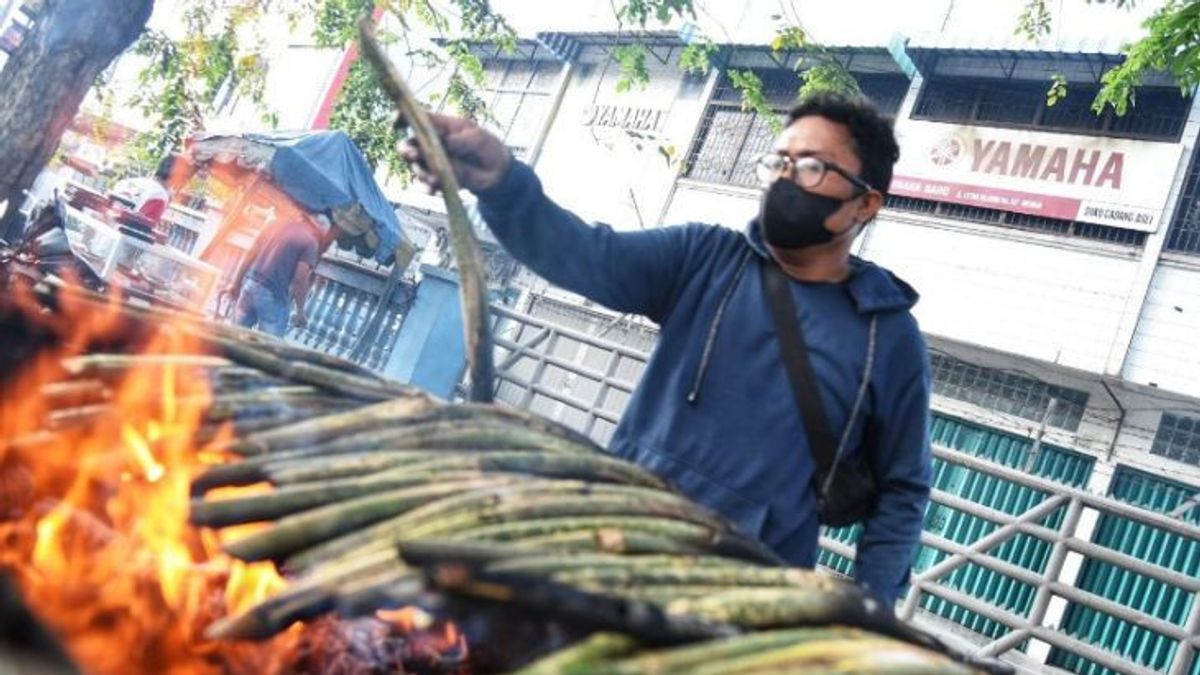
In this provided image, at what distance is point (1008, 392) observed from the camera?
37.3 ft

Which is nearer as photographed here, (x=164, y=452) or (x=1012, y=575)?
(x=164, y=452)

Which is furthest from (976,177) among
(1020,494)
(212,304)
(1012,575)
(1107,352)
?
(212,304)

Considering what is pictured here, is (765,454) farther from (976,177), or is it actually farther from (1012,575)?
(976,177)

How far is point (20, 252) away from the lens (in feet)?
20.2

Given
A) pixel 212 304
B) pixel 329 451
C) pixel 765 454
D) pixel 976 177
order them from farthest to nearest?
1. pixel 976 177
2. pixel 212 304
3. pixel 765 454
4. pixel 329 451

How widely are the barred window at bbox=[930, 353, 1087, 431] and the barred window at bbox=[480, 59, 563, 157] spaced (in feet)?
35.4

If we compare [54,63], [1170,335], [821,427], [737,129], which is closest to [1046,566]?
[821,427]

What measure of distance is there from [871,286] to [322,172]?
29.9 feet

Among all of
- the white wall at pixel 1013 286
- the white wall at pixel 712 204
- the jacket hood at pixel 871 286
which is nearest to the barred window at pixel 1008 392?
the white wall at pixel 1013 286

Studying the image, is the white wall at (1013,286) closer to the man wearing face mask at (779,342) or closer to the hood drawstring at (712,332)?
the man wearing face mask at (779,342)

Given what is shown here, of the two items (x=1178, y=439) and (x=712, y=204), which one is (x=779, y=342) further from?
(x=712, y=204)

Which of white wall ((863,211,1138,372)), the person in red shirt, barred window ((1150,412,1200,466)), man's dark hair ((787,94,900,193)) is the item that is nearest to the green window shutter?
barred window ((1150,412,1200,466))

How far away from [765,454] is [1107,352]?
10.6 m

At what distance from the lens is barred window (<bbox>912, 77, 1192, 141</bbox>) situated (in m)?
11.2
